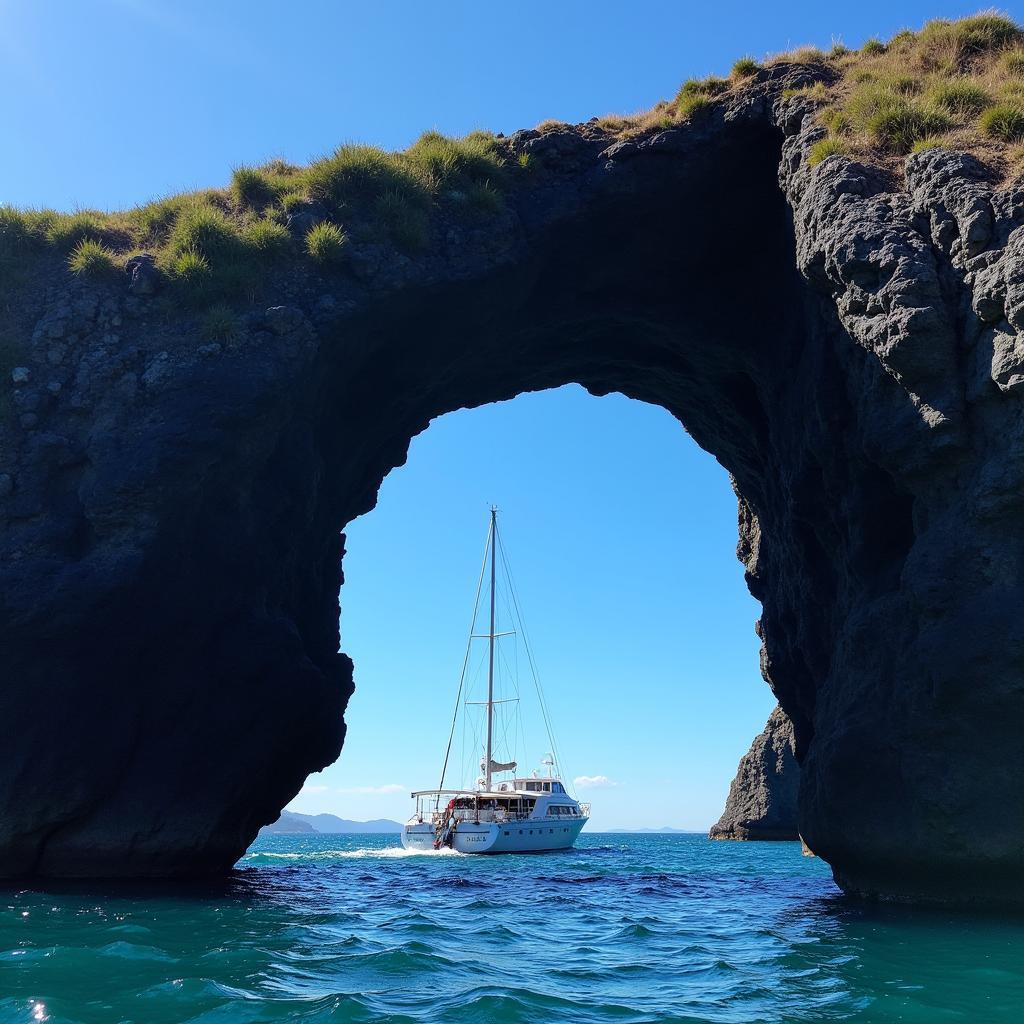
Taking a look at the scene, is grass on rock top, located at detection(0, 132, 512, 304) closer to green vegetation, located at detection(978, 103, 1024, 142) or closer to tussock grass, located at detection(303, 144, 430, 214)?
tussock grass, located at detection(303, 144, 430, 214)

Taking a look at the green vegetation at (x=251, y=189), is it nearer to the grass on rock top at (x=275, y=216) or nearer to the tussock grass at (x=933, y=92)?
the grass on rock top at (x=275, y=216)

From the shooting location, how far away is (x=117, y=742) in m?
17.2

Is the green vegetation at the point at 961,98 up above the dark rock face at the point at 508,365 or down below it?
above

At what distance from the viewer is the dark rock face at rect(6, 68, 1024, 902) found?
1421 centimetres

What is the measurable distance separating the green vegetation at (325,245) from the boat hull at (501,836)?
2935 centimetres

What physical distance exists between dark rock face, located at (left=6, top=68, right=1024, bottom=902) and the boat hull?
67.9ft

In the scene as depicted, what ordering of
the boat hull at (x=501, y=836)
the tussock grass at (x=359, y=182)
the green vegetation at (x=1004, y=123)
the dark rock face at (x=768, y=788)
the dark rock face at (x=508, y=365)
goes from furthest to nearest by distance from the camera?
the dark rock face at (x=768, y=788)
the boat hull at (x=501, y=836)
the tussock grass at (x=359, y=182)
the green vegetation at (x=1004, y=123)
the dark rock face at (x=508, y=365)

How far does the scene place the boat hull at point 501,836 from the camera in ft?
139

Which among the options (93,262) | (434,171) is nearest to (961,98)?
(434,171)

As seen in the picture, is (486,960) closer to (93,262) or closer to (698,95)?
(93,262)

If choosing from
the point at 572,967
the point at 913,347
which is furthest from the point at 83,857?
the point at 913,347

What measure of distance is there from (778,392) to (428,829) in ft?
104

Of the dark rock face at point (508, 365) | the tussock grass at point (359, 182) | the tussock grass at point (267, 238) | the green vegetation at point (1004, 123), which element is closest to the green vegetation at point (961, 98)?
the green vegetation at point (1004, 123)

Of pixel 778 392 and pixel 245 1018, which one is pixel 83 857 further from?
pixel 778 392
